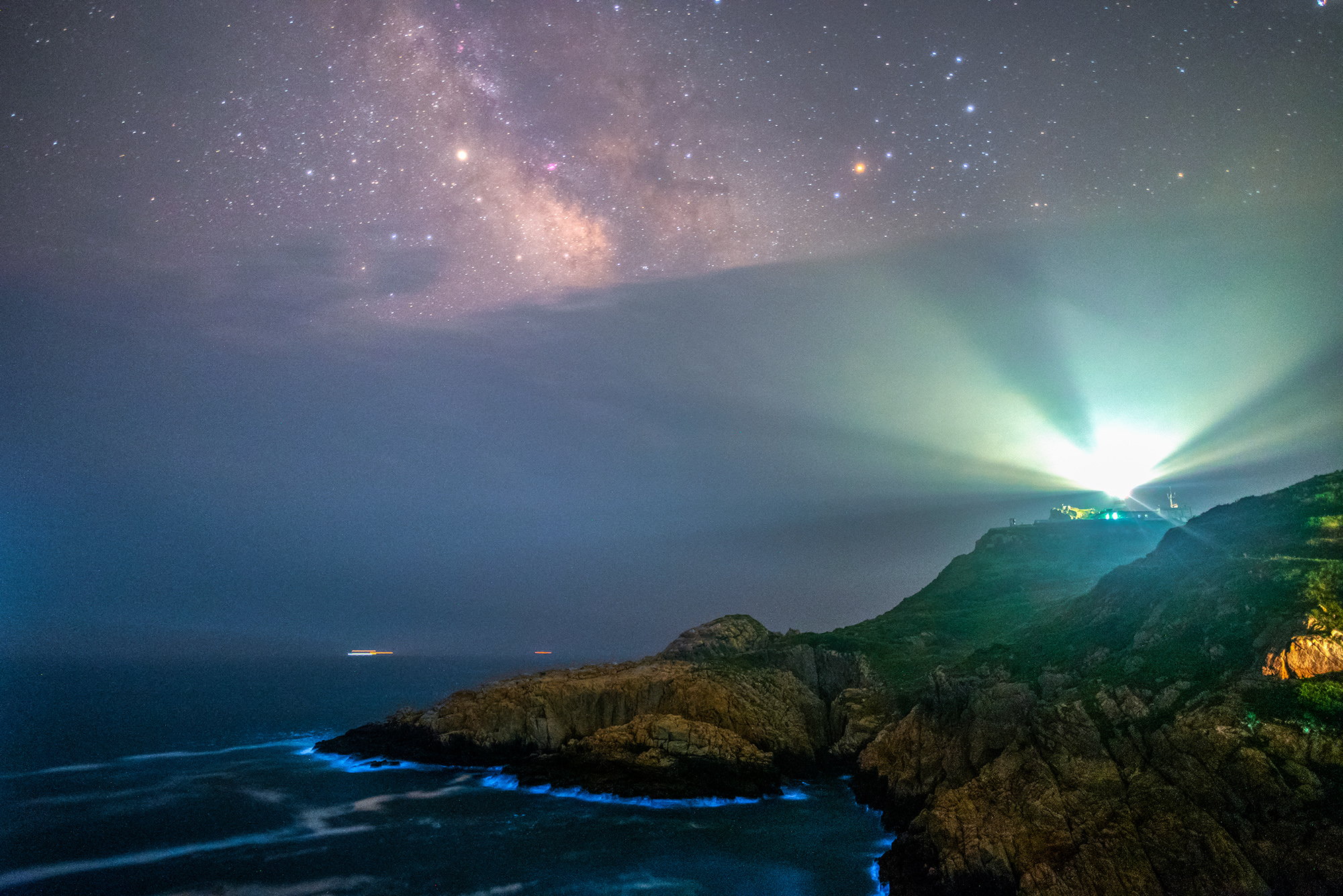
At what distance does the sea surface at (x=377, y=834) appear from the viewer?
34.0 meters

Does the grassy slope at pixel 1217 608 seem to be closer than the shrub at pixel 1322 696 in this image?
No

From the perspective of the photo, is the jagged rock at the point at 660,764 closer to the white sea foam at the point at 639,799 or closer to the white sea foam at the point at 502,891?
the white sea foam at the point at 639,799

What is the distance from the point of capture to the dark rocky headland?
80.0 ft

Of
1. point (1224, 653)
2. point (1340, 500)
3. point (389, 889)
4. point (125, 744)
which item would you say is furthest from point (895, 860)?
point (125, 744)

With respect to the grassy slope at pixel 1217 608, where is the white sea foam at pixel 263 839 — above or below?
below

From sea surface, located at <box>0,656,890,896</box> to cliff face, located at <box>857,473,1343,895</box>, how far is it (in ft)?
20.2

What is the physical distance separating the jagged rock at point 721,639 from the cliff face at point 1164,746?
96.3ft

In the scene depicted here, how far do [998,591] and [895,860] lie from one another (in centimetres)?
6916

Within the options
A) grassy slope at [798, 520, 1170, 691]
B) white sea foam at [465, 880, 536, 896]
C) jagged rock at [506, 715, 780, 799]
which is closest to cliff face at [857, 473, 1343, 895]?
jagged rock at [506, 715, 780, 799]

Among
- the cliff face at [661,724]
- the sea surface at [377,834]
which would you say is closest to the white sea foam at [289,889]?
the sea surface at [377,834]

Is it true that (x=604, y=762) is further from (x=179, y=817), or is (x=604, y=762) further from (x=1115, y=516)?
(x=1115, y=516)

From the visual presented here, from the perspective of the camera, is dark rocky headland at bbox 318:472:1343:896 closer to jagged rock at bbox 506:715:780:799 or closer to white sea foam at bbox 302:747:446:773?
jagged rock at bbox 506:715:780:799

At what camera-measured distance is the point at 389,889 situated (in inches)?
1298

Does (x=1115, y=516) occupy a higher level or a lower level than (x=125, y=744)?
higher
